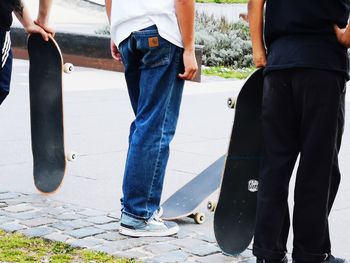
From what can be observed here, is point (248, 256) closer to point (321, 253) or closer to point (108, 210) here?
point (321, 253)

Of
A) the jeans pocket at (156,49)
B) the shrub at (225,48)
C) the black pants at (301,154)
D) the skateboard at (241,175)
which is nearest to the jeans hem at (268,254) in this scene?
the black pants at (301,154)

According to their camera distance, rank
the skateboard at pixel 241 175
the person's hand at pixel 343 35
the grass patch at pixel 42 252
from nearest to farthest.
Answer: the person's hand at pixel 343 35
the skateboard at pixel 241 175
the grass patch at pixel 42 252

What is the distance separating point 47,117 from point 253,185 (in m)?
2.12

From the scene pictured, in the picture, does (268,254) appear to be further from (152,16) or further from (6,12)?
(6,12)

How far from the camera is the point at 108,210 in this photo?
19.3 feet

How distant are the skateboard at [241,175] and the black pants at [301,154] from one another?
0.27m

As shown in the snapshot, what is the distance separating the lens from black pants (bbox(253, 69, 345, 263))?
13.3 feet

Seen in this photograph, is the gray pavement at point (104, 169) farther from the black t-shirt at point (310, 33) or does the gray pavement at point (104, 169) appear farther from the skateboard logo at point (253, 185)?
the black t-shirt at point (310, 33)

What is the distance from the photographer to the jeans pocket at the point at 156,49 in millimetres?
4977

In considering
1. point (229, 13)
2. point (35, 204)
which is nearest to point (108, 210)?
point (35, 204)

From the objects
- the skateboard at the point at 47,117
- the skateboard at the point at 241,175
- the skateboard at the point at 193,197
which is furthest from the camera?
the skateboard at the point at 47,117

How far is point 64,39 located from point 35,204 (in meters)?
9.92

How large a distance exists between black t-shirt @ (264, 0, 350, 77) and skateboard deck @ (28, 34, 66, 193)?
95.2 inches

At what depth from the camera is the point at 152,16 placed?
16.3ft
